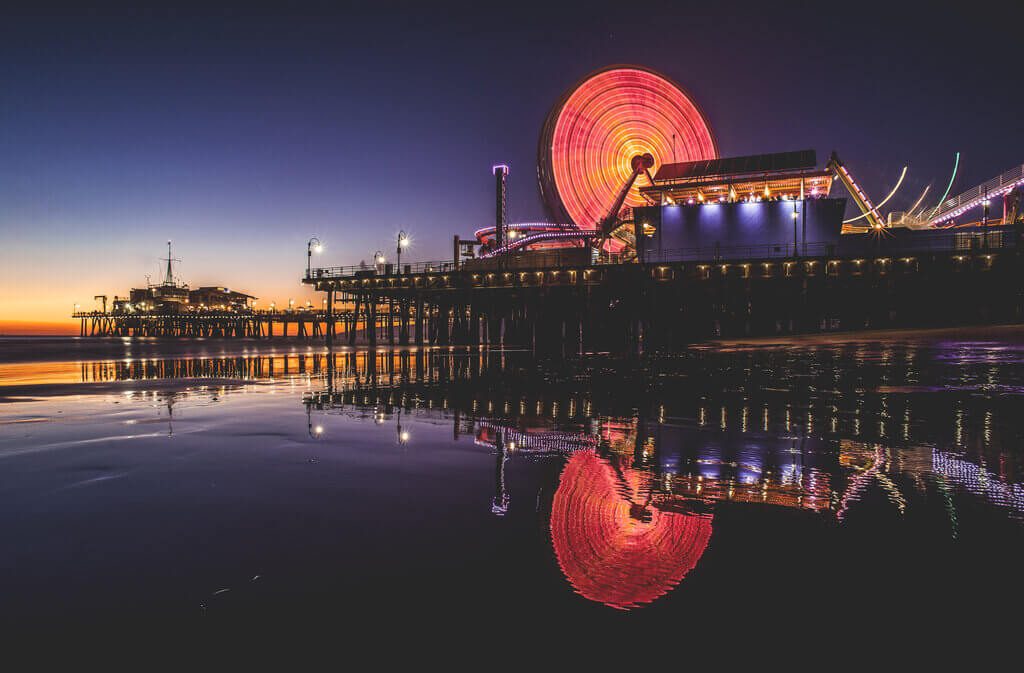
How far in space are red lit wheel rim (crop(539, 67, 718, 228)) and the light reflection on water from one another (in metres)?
38.1

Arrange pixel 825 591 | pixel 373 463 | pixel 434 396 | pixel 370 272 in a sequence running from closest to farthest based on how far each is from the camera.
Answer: pixel 825 591
pixel 373 463
pixel 434 396
pixel 370 272

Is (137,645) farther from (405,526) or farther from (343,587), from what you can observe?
(405,526)

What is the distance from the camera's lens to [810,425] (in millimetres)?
7711

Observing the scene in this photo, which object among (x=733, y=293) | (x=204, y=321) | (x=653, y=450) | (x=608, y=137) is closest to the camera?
(x=653, y=450)

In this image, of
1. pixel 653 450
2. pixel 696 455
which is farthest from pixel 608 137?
pixel 696 455

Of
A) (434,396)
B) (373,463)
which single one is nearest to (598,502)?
(373,463)

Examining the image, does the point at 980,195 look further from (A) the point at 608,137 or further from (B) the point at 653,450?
(B) the point at 653,450

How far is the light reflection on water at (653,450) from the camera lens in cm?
352

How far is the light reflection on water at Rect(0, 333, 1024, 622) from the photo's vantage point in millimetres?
3518

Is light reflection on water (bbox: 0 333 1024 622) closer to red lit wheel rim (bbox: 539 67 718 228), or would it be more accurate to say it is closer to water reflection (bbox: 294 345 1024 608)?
water reflection (bbox: 294 345 1024 608)

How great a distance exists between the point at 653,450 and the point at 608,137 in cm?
4826

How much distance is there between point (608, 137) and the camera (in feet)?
166

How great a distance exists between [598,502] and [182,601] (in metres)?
2.71

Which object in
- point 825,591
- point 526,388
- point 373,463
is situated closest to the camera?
point 825,591
